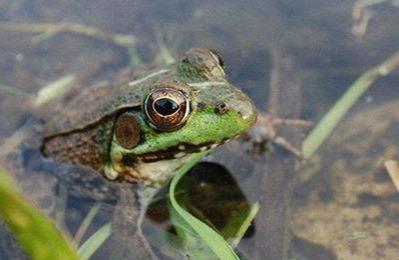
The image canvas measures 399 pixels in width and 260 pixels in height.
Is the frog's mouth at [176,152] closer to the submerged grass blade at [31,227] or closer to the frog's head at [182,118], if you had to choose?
the frog's head at [182,118]

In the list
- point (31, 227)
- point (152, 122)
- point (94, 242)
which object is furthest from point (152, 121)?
point (31, 227)

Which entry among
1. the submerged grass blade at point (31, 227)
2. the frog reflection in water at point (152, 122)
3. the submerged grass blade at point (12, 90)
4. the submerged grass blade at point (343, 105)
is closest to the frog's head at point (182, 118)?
the frog reflection in water at point (152, 122)

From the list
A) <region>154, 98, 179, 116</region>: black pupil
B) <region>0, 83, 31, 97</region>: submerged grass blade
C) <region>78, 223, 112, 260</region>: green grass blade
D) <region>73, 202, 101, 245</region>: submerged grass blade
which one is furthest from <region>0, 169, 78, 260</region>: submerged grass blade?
<region>0, 83, 31, 97</region>: submerged grass blade

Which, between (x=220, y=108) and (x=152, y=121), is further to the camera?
(x=152, y=121)

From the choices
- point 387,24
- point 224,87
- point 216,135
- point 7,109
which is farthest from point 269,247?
→ point 7,109

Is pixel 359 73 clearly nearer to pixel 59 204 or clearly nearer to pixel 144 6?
pixel 144 6

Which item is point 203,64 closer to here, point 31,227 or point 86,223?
point 86,223
